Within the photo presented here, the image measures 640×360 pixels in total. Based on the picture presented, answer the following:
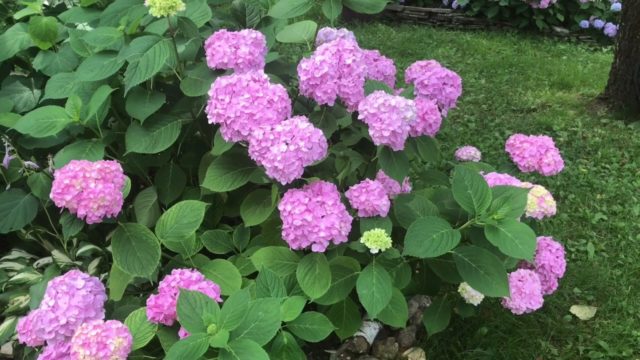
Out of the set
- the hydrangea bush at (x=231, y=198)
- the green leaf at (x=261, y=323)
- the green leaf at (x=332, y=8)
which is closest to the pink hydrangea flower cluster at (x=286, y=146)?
the hydrangea bush at (x=231, y=198)

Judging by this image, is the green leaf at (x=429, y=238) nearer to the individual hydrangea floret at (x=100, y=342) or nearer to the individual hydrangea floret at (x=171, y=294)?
the individual hydrangea floret at (x=171, y=294)

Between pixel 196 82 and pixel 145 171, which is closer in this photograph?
pixel 196 82

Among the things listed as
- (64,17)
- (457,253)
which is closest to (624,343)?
(457,253)

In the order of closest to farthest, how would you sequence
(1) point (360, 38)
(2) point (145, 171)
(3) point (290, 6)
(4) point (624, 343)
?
1. (3) point (290, 6)
2. (2) point (145, 171)
3. (4) point (624, 343)
4. (1) point (360, 38)

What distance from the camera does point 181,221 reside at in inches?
64.9

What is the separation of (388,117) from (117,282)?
93 cm

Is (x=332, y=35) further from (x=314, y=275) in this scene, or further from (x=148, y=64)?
(x=314, y=275)

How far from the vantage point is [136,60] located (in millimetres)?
1697

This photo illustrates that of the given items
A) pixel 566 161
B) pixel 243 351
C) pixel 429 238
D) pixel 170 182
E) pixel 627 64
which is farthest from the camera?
pixel 627 64

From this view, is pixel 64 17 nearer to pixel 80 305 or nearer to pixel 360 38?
pixel 80 305

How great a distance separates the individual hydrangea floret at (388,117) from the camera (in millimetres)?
1600

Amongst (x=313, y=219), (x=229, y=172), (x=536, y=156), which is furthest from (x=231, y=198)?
(x=536, y=156)

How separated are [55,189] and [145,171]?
22.0 inches

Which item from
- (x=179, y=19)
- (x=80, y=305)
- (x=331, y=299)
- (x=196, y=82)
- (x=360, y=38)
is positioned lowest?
(x=360, y=38)
